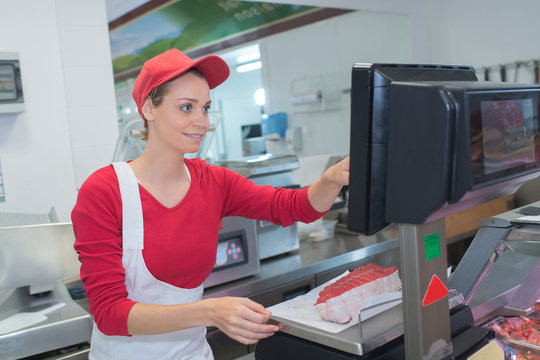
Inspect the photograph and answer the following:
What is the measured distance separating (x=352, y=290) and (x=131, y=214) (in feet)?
1.98

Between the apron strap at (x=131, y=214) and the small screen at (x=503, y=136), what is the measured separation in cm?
88

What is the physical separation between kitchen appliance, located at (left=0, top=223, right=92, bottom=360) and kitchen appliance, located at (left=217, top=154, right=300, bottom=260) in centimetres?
103

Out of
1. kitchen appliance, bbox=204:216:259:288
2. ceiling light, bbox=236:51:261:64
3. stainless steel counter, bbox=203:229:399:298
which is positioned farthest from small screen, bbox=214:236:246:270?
ceiling light, bbox=236:51:261:64

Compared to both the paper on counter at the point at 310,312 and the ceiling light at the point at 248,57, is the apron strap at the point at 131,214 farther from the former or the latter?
the ceiling light at the point at 248,57

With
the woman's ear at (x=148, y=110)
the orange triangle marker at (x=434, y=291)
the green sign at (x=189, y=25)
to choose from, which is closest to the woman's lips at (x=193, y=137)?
the woman's ear at (x=148, y=110)

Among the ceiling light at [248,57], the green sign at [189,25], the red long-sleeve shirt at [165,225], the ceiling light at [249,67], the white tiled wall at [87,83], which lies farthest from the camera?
the ceiling light at [249,67]

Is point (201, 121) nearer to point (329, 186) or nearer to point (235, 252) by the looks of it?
point (329, 186)

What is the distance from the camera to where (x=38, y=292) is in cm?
197

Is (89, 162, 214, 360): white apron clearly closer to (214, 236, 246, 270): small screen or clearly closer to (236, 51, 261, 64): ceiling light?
(214, 236, 246, 270): small screen

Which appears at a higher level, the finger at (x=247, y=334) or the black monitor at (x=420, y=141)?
the black monitor at (x=420, y=141)

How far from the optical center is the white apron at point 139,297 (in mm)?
1346

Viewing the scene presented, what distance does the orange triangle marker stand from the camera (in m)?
0.84

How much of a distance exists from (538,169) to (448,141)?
12.6 inches

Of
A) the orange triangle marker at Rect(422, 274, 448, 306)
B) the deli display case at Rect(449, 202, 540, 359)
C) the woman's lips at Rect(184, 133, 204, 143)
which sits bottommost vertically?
the deli display case at Rect(449, 202, 540, 359)
